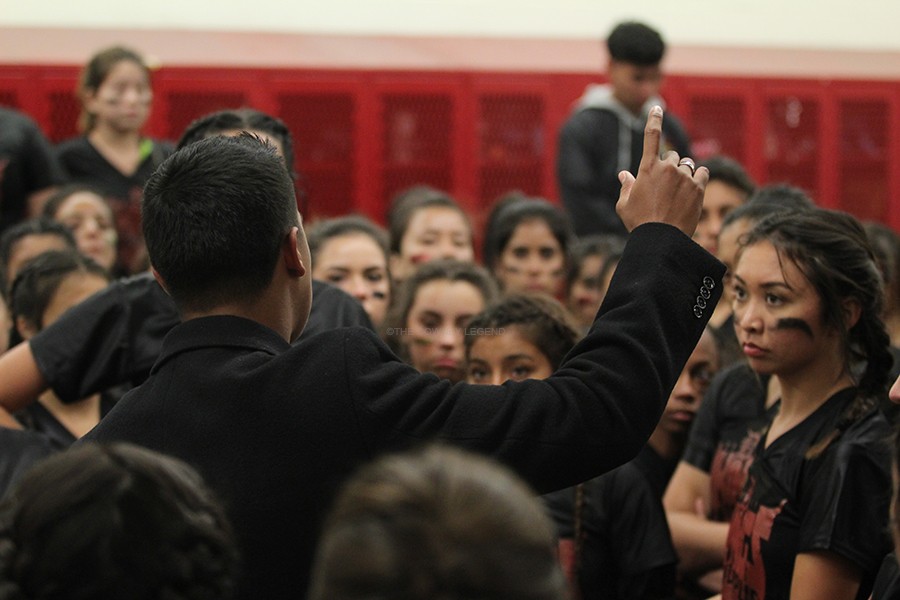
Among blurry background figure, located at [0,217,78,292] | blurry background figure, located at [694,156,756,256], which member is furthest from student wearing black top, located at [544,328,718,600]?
blurry background figure, located at [0,217,78,292]

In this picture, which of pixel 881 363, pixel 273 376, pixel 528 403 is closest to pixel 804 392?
pixel 881 363

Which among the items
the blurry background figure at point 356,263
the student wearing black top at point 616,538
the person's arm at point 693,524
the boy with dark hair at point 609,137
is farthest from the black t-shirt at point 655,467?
the boy with dark hair at point 609,137

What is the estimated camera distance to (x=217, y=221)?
4.57 feet

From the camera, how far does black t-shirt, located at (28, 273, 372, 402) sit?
2.20 m

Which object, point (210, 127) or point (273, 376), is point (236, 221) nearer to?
point (273, 376)

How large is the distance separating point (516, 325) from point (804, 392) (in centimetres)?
74

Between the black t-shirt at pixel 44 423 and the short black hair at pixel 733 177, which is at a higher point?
the short black hair at pixel 733 177

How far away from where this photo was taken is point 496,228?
4.03m

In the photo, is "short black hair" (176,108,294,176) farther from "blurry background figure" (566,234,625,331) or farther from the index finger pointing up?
"blurry background figure" (566,234,625,331)

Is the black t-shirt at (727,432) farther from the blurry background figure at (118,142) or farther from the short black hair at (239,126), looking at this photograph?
the blurry background figure at (118,142)

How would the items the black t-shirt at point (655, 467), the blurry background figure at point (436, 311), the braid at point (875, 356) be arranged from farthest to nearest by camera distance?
the blurry background figure at point (436, 311), the black t-shirt at point (655, 467), the braid at point (875, 356)

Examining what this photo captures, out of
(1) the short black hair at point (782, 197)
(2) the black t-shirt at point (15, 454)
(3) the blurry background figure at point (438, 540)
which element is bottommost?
(2) the black t-shirt at point (15, 454)

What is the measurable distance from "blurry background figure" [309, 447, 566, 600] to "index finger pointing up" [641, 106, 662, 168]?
648 millimetres

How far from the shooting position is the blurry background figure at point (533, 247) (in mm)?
3914
